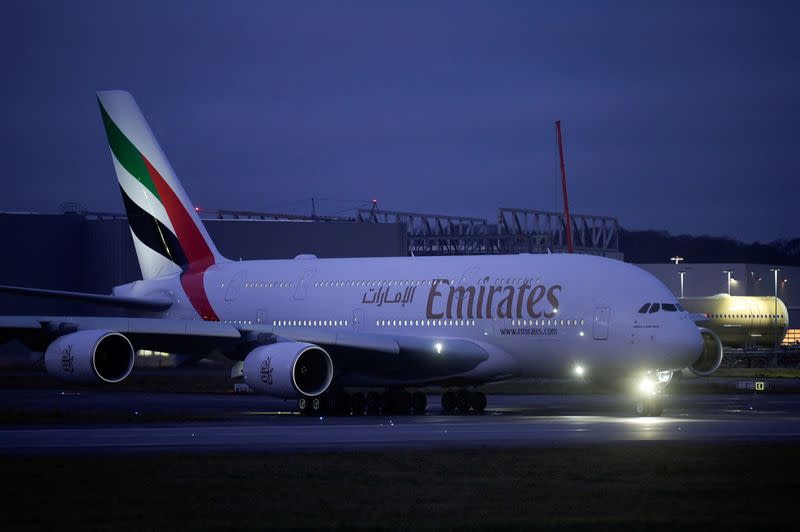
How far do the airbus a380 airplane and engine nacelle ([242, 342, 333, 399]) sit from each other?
0.04 metres

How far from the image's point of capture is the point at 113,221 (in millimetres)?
79812

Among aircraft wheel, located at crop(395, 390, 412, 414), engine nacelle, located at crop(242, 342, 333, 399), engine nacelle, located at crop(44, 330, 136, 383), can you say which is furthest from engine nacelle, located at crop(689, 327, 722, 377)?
engine nacelle, located at crop(44, 330, 136, 383)

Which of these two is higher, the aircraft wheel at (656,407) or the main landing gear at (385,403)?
the main landing gear at (385,403)

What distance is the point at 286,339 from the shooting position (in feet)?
128

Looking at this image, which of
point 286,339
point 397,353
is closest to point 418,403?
point 397,353

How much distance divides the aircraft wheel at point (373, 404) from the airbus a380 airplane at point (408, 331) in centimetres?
3

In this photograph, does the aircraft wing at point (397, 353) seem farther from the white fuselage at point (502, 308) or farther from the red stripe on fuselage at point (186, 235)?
the red stripe on fuselage at point (186, 235)

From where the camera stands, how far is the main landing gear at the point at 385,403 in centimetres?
3997

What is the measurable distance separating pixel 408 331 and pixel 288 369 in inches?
222

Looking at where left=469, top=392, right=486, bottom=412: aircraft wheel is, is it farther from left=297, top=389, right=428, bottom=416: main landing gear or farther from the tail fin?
the tail fin

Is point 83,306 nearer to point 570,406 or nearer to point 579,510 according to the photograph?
point 570,406

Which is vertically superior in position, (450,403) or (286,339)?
(286,339)

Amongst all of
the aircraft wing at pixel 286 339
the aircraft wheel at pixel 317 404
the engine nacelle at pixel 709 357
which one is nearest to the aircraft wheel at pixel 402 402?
the aircraft wing at pixel 286 339

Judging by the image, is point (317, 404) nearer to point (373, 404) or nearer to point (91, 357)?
point (373, 404)
